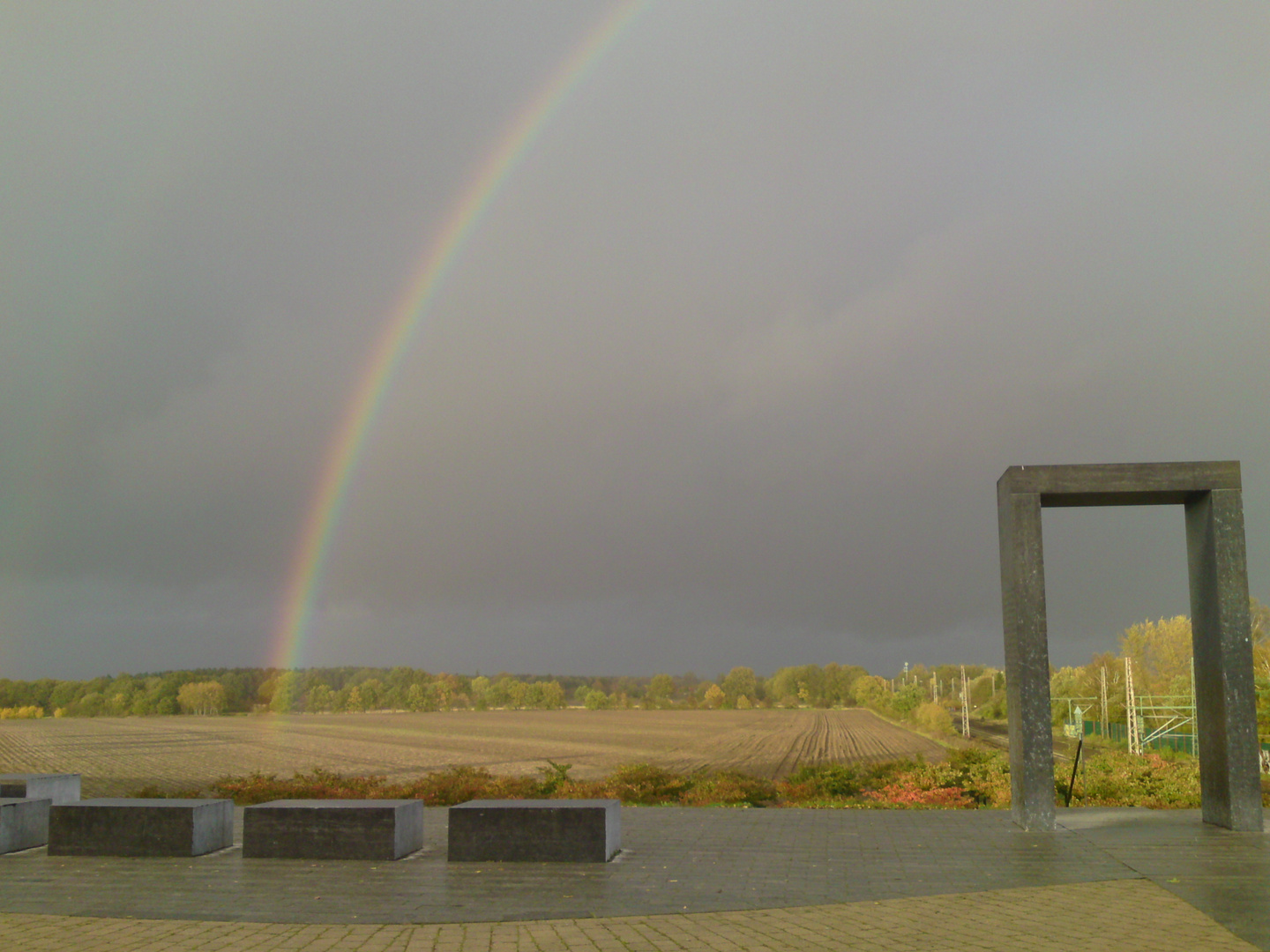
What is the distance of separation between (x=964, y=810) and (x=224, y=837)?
10225 millimetres

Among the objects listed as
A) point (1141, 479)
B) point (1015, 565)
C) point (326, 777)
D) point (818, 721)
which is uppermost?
point (1141, 479)

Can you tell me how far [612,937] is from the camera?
714cm

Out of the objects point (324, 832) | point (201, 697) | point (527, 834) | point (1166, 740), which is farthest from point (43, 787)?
point (201, 697)

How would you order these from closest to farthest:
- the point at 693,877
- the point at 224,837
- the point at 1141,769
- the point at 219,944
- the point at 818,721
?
the point at 219,944 → the point at 693,877 → the point at 224,837 → the point at 1141,769 → the point at 818,721

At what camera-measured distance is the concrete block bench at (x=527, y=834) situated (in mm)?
10352

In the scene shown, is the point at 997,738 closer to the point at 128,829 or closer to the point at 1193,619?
the point at 1193,619

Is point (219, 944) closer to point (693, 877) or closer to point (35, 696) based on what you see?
point (693, 877)

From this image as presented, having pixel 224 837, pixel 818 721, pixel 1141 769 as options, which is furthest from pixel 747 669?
pixel 224 837

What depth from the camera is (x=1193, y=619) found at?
12719mm

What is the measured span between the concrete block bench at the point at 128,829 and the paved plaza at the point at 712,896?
0.68ft

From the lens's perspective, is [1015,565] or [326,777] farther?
[326,777]

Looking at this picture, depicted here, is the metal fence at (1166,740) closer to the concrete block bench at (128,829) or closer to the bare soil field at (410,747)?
the bare soil field at (410,747)

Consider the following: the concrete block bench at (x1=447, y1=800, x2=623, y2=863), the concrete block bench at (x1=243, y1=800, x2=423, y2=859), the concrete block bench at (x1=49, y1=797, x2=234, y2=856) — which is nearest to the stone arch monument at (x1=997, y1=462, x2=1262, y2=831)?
the concrete block bench at (x1=447, y1=800, x2=623, y2=863)

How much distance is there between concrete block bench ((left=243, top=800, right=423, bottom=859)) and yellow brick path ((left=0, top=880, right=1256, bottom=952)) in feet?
9.27
